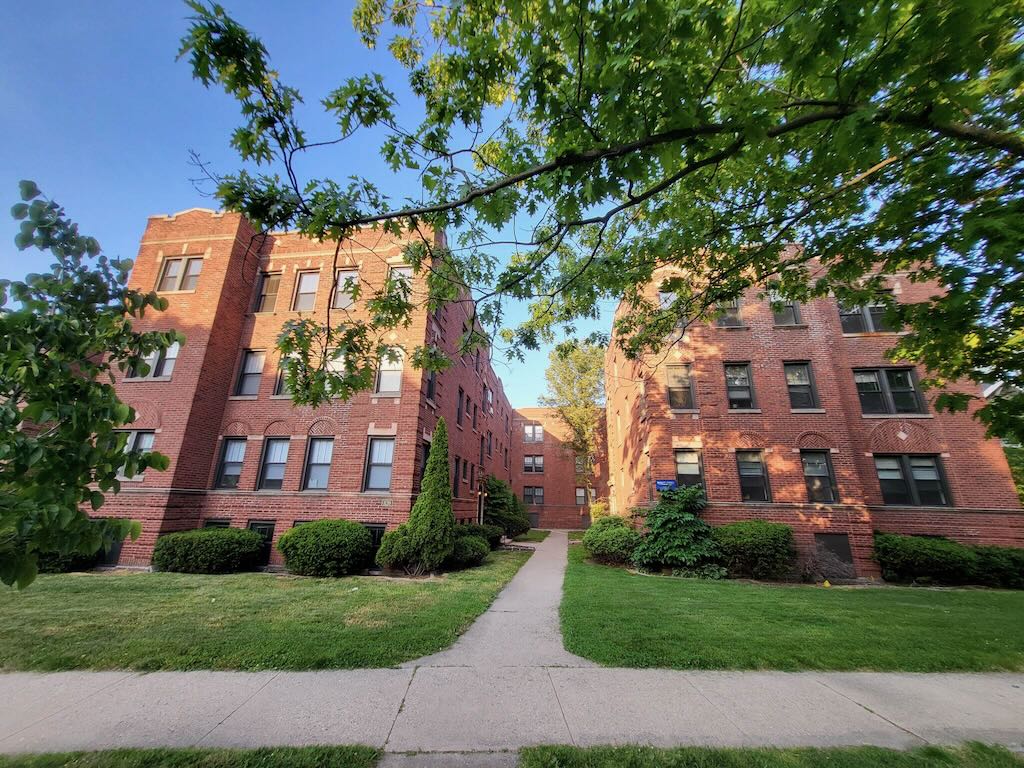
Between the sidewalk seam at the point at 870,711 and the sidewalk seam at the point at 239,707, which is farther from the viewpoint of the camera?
the sidewalk seam at the point at 870,711

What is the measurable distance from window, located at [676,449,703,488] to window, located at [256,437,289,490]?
12.3 m

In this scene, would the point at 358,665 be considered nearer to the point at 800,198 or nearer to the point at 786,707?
the point at 786,707

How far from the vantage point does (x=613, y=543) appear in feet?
42.7

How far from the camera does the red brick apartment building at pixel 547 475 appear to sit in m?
33.4

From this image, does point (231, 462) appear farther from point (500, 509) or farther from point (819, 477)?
point (819, 477)

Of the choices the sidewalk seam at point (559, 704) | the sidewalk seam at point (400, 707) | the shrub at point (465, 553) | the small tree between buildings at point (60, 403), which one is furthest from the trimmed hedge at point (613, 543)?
the small tree between buildings at point (60, 403)

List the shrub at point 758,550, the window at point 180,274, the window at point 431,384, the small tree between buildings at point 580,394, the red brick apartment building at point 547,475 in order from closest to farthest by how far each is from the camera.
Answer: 1. the shrub at point 758,550
2. the window at point 431,384
3. the window at point 180,274
4. the small tree between buildings at point 580,394
5. the red brick apartment building at point 547,475

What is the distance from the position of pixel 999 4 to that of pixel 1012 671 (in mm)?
6973

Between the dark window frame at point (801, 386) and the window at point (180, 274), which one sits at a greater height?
the window at point (180, 274)

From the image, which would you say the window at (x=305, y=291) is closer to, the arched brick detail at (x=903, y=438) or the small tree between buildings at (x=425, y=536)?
the small tree between buildings at (x=425, y=536)

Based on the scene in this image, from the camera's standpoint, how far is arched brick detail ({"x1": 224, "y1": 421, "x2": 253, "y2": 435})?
1326 cm

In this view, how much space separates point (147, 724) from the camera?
350 cm

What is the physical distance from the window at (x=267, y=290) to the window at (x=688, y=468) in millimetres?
14742

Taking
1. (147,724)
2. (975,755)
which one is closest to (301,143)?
(147,724)
